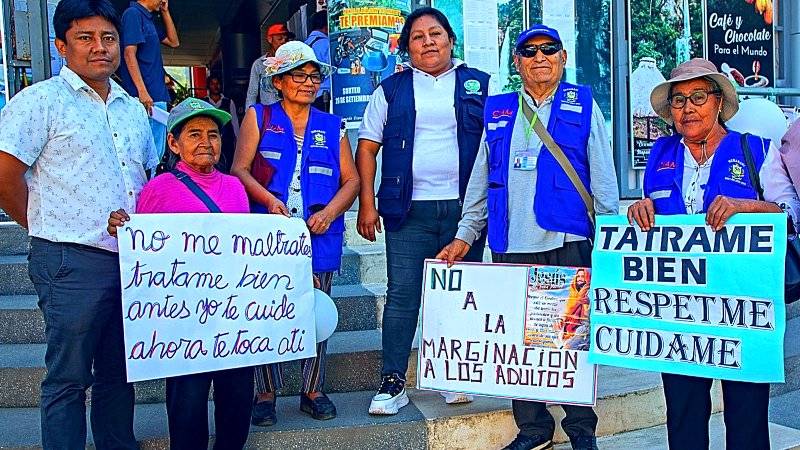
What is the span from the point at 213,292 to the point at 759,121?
251cm

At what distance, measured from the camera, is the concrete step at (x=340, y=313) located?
4449 millimetres

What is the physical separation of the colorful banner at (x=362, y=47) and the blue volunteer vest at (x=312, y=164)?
232 cm

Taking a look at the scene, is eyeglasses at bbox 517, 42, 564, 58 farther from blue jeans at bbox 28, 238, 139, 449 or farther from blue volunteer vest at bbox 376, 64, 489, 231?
blue jeans at bbox 28, 238, 139, 449

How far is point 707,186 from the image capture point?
9.55ft

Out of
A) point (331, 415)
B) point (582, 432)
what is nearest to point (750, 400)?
point (582, 432)

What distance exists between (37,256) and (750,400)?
9.24ft

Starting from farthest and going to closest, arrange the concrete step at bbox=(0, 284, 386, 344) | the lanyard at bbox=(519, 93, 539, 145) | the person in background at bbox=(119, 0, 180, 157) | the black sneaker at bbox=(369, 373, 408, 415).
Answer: the person in background at bbox=(119, 0, 180, 157) → the concrete step at bbox=(0, 284, 386, 344) → the black sneaker at bbox=(369, 373, 408, 415) → the lanyard at bbox=(519, 93, 539, 145)

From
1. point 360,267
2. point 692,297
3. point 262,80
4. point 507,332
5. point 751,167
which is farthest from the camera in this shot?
point 262,80

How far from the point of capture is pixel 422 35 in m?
3.73

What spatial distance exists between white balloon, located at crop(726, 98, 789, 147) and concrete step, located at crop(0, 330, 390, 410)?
217cm

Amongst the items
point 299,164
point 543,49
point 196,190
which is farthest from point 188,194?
point 543,49

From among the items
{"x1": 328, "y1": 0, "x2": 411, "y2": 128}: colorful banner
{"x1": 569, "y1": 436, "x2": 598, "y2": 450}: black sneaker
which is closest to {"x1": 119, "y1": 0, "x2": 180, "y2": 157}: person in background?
{"x1": 328, "y1": 0, "x2": 411, "y2": 128}: colorful banner

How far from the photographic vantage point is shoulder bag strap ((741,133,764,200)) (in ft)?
9.23

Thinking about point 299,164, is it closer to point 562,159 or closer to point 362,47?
point 562,159
